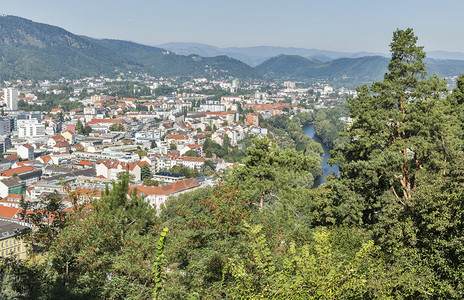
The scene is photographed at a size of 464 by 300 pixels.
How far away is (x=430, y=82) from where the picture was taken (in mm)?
5195

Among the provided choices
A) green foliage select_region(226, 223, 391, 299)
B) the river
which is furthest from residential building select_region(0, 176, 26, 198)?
green foliage select_region(226, 223, 391, 299)

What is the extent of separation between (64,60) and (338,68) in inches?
2626

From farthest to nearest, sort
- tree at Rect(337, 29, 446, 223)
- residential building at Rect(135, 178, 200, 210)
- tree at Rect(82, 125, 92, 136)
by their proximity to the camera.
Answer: tree at Rect(82, 125, 92, 136), residential building at Rect(135, 178, 200, 210), tree at Rect(337, 29, 446, 223)

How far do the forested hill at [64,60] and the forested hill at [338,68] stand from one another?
18.6 m

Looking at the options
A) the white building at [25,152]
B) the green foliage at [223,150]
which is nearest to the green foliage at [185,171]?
the green foliage at [223,150]

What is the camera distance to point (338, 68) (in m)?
110

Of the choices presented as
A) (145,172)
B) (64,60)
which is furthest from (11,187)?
(64,60)

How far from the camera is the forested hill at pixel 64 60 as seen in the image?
7088cm

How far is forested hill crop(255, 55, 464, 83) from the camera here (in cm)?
9594

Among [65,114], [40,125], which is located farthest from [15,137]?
[65,114]

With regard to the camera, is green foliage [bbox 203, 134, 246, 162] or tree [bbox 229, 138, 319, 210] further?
green foliage [bbox 203, 134, 246, 162]

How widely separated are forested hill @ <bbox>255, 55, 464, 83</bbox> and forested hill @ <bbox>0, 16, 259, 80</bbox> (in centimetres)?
1860

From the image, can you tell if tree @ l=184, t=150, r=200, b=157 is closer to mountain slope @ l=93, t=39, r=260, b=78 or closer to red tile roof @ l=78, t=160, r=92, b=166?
red tile roof @ l=78, t=160, r=92, b=166

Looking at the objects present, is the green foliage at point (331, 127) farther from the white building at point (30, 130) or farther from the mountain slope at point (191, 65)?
the mountain slope at point (191, 65)
